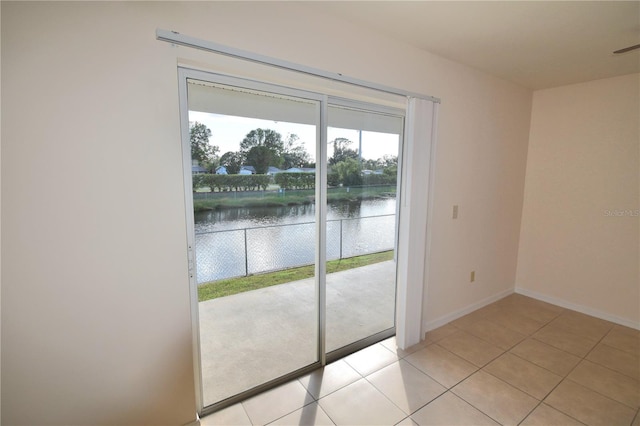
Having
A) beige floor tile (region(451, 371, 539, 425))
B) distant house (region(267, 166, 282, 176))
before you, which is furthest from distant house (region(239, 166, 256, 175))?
beige floor tile (region(451, 371, 539, 425))

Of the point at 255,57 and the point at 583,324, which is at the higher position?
the point at 255,57

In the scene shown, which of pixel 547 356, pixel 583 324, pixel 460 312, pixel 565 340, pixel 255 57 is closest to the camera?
pixel 255 57

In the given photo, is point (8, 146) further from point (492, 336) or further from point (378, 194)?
point (492, 336)

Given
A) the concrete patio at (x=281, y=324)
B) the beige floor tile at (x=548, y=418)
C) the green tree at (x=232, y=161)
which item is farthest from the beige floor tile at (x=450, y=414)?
the green tree at (x=232, y=161)

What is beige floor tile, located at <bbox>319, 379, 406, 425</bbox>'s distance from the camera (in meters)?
1.83

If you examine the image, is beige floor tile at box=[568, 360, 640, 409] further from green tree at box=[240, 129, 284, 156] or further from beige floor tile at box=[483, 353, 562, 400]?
green tree at box=[240, 129, 284, 156]

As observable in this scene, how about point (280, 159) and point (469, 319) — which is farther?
point (469, 319)

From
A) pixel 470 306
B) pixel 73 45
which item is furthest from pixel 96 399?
pixel 470 306

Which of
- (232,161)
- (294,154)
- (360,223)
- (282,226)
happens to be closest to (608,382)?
(360,223)

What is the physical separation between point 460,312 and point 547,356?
2.69 ft

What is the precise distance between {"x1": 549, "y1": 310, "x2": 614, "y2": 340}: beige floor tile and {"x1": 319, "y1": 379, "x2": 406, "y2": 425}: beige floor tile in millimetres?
2261

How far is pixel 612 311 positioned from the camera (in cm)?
311

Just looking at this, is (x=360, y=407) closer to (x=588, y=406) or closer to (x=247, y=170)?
Result: (x=588, y=406)

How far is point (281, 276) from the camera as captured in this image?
9.28 ft
